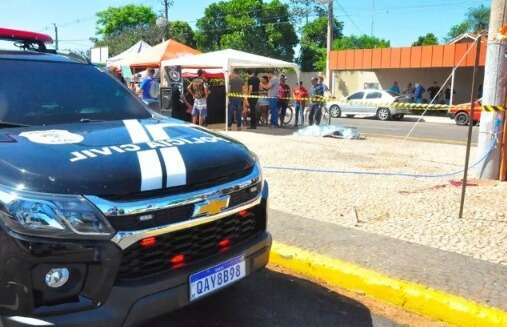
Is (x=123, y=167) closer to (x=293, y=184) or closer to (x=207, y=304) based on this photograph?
(x=207, y=304)

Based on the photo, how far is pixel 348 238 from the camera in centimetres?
500

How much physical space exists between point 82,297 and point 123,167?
65cm

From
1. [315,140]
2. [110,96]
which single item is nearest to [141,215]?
[110,96]

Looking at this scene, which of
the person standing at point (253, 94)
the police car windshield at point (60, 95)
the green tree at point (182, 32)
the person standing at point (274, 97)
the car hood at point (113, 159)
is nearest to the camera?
the car hood at point (113, 159)

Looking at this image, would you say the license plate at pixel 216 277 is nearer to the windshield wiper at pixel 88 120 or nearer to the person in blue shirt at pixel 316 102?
the windshield wiper at pixel 88 120

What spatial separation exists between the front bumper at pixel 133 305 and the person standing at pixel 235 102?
13.6 metres

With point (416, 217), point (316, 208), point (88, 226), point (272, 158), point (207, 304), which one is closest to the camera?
point (88, 226)

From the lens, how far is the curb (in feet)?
11.5

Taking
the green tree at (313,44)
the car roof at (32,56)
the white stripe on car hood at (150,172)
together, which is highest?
the green tree at (313,44)

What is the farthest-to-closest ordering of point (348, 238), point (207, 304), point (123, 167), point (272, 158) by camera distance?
point (272, 158) → point (348, 238) → point (207, 304) → point (123, 167)

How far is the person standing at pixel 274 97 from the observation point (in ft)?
56.1

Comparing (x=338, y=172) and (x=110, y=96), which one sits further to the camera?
(x=338, y=172)

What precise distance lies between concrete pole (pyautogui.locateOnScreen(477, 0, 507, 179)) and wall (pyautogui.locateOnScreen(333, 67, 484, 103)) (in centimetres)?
2503

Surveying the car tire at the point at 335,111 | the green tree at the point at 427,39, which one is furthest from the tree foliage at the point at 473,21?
the car tire at the point at 335,111
